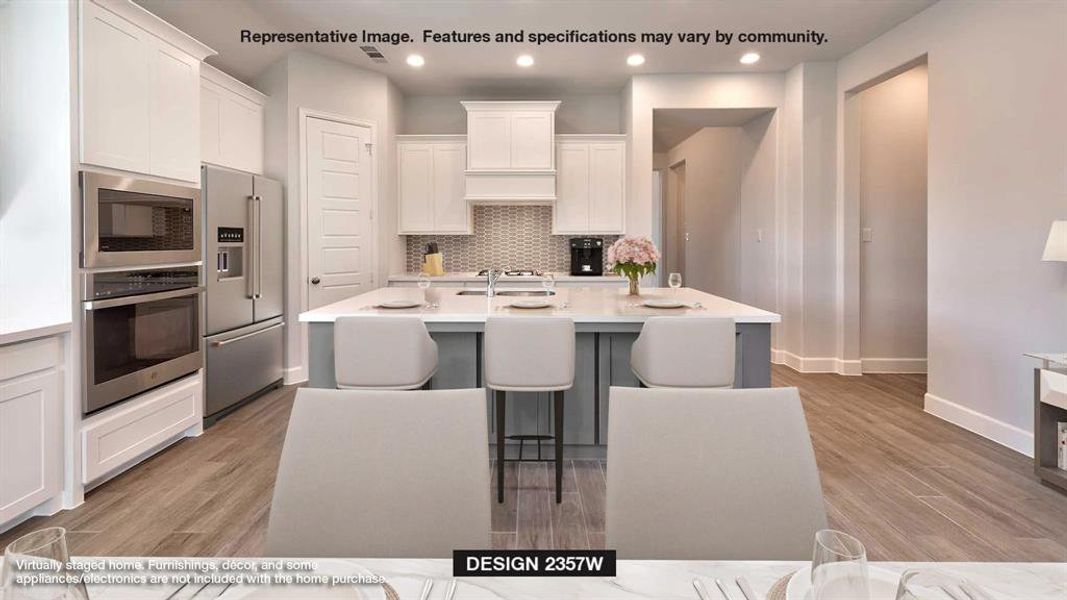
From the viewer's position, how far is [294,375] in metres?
5.31

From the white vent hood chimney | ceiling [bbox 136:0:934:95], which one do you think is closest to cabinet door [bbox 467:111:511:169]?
the white vent hood chimney

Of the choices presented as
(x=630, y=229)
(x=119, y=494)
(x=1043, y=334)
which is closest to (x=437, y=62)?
(x=630, y=229)

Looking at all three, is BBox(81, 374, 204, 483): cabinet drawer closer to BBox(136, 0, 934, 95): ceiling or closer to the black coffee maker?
BBox(136, 0, 934, 95): ceiling

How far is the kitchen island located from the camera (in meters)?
2.98

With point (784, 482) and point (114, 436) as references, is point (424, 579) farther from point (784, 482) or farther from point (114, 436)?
point (114, 436)

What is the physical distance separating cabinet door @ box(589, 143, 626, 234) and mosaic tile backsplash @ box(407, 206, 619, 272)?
1.52 ft

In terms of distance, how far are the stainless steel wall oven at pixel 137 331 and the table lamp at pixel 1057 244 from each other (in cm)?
466

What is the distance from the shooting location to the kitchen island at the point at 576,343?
9.78 ft

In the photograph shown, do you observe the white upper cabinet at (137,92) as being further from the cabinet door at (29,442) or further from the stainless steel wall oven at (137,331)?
the cabinet door at (29,442)

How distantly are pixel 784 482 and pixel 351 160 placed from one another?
5138 millimetres

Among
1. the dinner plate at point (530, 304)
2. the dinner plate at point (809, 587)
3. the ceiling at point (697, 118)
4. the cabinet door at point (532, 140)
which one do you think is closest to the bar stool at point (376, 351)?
the dinner plate at point (530, 304)

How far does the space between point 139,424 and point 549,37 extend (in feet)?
13.0

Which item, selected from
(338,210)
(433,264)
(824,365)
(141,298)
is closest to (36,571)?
(141,298)

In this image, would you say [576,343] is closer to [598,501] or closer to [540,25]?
[598,501]
